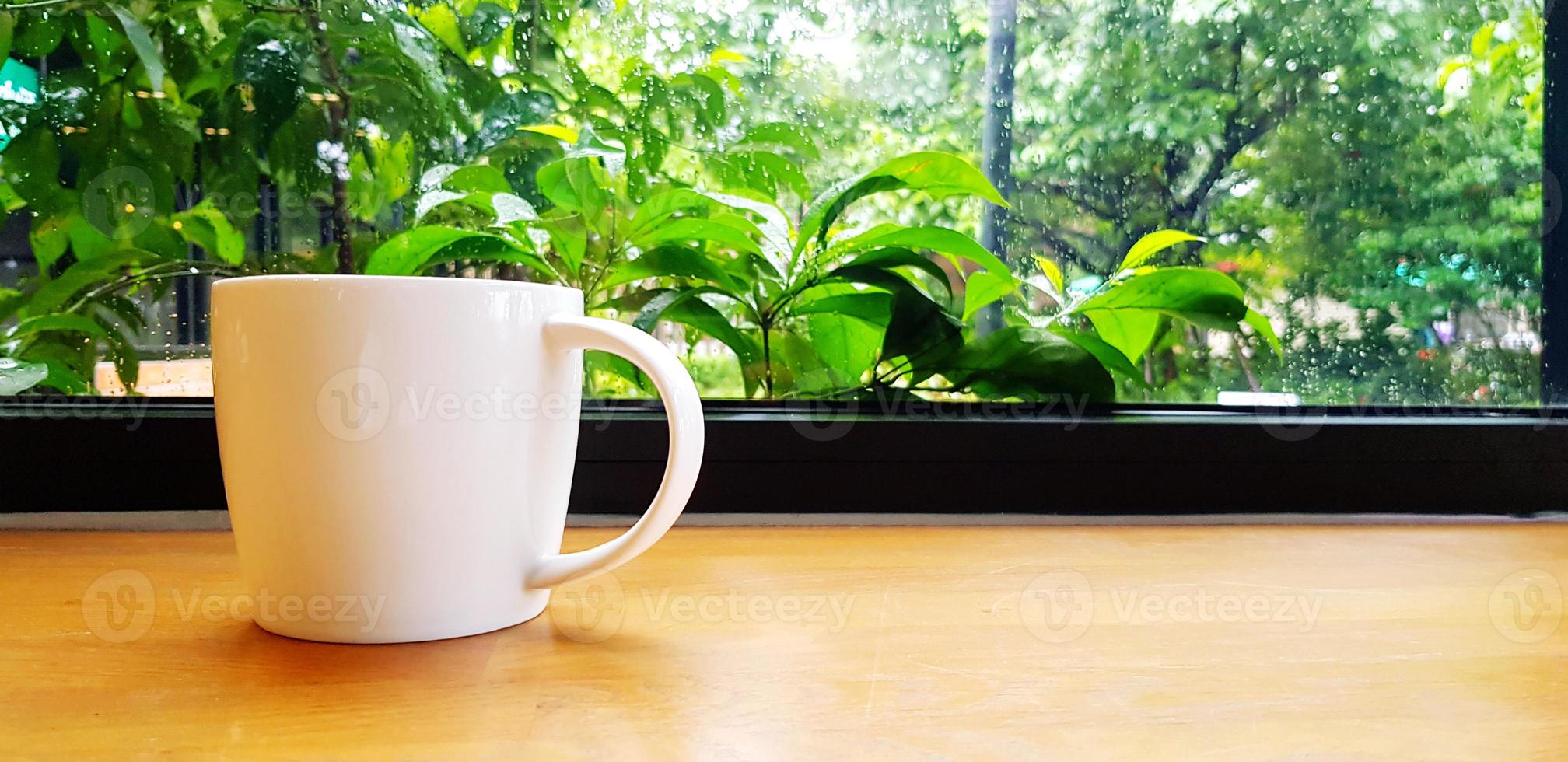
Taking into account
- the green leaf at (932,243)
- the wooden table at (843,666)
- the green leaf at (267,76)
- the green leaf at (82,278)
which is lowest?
the wooden table at (843,666)

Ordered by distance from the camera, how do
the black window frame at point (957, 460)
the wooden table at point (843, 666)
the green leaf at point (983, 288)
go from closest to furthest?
the wooden table at point (843, 666) < the black window frame at point (957, 460) < the green leaf at point (983, 288)

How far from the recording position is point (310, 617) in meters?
0.33

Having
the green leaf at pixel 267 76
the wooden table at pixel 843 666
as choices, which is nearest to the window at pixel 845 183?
the green leaf at pixel 267 76

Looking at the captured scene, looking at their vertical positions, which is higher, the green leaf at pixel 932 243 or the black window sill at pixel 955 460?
the green leaf at pixel 932 243

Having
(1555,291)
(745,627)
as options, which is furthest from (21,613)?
(1555,291)

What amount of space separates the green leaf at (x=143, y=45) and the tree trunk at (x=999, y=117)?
541mm

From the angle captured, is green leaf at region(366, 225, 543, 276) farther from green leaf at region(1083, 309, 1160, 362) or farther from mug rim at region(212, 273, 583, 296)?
green leaf at region(1083, 309, 1160, 362)

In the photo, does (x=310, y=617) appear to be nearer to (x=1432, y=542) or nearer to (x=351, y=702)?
(x=351, y=702)

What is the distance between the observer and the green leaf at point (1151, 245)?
69 centimetres

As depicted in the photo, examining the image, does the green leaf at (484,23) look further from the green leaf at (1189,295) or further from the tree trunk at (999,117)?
the green leaf at (1189,295)

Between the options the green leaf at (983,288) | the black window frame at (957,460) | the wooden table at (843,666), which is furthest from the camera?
the green leaf at (983,288)

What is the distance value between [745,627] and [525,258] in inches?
13.7

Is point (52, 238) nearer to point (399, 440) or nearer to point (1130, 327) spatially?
point (399, 440)

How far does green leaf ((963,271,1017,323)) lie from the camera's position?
660 millimetres
